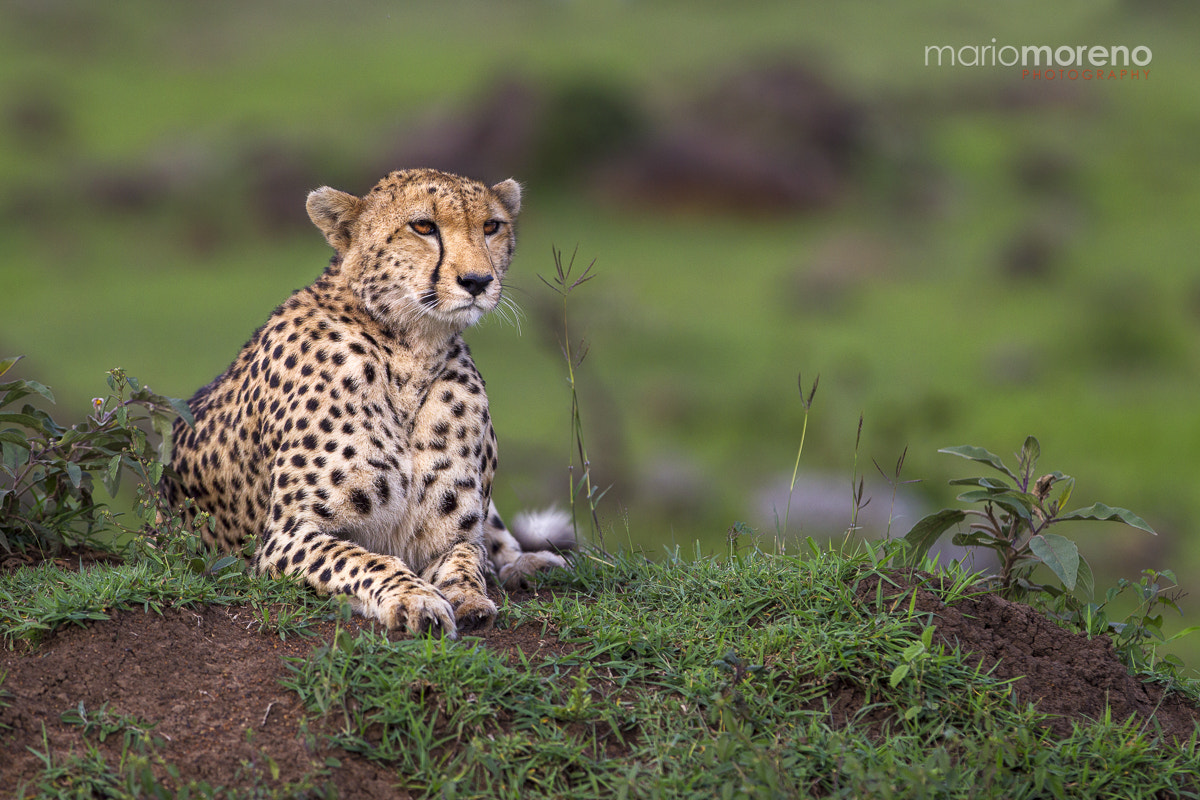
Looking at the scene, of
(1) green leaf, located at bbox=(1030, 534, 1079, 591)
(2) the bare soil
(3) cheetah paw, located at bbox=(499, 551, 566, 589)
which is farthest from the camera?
(3) cheetah paw, located at bbox=(499, 551, 566, 589)

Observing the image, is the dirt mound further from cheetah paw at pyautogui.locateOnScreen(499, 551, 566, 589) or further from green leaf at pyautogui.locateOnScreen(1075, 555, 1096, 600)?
cheetah paw at pyautogui.locateOnScreen(499, 551, 566, 589)

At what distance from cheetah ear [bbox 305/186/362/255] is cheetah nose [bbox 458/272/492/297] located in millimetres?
524

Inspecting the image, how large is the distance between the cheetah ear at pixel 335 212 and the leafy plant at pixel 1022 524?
2.00m

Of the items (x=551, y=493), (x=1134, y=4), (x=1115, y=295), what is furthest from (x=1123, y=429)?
(x=1134, y=4)

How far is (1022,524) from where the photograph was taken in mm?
3926

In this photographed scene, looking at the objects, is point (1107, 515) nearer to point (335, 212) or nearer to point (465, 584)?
point (465, 584)

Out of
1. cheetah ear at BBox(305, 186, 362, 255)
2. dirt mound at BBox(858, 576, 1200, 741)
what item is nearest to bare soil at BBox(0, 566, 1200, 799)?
dirt mound at BBox(858, 576, 1200, 741)

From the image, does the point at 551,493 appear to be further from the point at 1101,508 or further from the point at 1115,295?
the point at 1115,295

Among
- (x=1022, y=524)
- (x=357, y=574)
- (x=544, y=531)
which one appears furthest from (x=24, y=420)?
(x=1022, y=524)

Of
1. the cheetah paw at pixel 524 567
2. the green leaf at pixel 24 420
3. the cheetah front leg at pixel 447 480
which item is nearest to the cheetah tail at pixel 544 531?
the cheetah paw at pixel 524 567

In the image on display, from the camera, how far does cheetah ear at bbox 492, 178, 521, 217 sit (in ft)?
14.8

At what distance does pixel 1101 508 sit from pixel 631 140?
50.3 feet

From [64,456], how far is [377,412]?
987mm

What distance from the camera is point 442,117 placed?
18781mm
